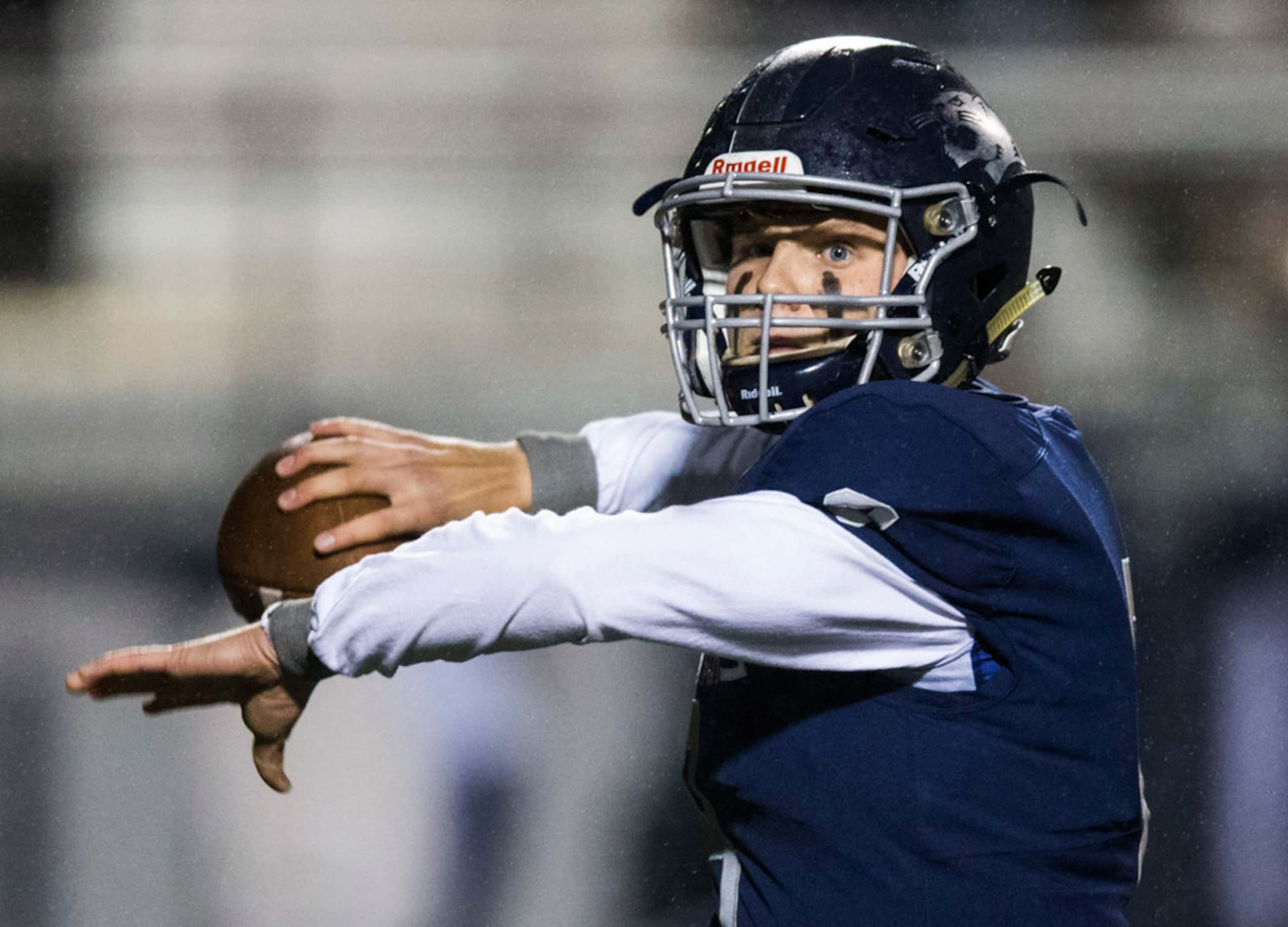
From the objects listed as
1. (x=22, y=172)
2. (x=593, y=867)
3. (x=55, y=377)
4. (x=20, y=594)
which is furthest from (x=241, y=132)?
(x=593, y=867)

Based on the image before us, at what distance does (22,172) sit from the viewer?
17.4 feet

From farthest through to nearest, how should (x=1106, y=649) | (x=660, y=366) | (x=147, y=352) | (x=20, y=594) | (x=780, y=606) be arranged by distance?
1. (x=147, y=352)
2. (x=660, y=366)
3. (x=20, y=594)
4. (x=1106, y=649)
5. (x=780, y=606)

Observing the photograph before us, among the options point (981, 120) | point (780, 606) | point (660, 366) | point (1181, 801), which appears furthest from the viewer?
point (660, 366)

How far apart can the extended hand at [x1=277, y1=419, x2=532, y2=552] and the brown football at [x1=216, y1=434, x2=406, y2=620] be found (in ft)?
0.03

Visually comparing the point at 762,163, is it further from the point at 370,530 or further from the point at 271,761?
the point at 271,761

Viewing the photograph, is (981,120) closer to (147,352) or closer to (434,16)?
(434,16)

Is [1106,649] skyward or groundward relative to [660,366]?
skyward

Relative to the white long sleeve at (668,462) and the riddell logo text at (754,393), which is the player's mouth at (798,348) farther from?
the white long sleeve at (668,462)

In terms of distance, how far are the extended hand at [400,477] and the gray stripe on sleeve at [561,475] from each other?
0.04ft

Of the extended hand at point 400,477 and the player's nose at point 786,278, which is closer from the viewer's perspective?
the player's nose at point 786,278

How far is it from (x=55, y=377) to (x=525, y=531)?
5785 mm

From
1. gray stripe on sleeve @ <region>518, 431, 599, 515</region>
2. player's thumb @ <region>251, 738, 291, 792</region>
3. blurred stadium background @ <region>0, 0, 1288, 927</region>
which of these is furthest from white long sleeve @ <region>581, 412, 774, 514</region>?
blurred stadium background @ <region>0, 0, 1288, 927</region>

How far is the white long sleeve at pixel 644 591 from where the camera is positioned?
0.84 metres

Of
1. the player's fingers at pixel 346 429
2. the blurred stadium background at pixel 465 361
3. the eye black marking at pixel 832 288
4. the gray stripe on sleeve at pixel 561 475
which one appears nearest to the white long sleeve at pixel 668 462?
the gray stripe on sleeve at pixel 561 475
